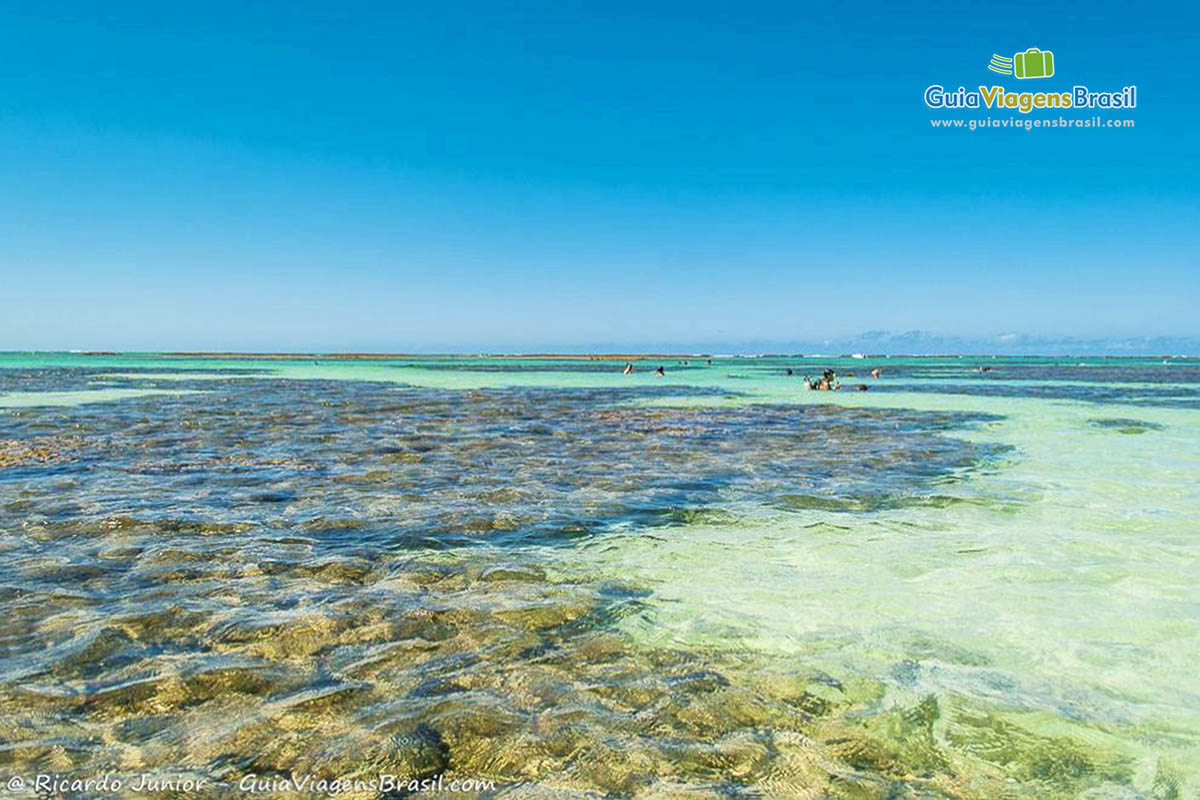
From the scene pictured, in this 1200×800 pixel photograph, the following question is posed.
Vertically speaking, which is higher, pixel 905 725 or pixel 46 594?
pixel 46 594

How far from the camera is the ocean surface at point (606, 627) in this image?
12.8ft

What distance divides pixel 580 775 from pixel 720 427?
18.9 meters

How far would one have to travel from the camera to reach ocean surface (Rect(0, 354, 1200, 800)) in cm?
392

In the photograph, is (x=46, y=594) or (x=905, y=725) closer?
(x=905, y=725)

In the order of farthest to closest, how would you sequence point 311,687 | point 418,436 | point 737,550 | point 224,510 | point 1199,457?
point 418,436, point 1199,457, point 224,510, point 737,550, point 311,687

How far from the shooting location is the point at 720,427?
22.2 metres

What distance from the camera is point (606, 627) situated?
5895mm

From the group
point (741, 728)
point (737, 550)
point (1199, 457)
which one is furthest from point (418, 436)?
point (1199, 457)

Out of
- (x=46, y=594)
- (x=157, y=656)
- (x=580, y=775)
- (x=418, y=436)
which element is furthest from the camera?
(x=418, y=436)

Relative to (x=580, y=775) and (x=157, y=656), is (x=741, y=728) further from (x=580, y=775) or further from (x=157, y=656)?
(x=157, y=656)

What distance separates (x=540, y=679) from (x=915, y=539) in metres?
5.89

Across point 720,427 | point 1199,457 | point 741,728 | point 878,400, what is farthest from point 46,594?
point 878,400

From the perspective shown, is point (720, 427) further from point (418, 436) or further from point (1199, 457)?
point (1199, 457)

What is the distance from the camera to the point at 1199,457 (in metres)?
15.8
